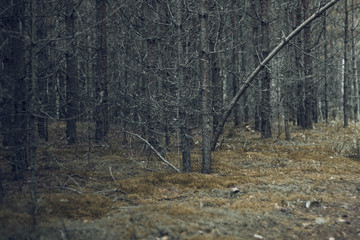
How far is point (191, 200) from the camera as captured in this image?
6047 millimetres

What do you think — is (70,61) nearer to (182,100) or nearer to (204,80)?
(182,100)

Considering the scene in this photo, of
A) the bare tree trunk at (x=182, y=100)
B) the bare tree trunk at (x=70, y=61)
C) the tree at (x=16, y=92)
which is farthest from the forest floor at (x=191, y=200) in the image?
the bare tree trunk at (x=70, y=61)

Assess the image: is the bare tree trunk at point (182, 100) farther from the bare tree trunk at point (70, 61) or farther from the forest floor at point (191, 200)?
the bare tree trunk at point (70, 61)

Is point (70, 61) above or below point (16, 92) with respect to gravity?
above

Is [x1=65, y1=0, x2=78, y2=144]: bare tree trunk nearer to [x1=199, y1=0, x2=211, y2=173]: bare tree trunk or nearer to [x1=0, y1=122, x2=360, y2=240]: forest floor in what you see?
[x1=0, y1=122, x2=360, y2=240]: forest floor

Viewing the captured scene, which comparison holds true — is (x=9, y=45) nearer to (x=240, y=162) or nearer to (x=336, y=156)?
(x=240, y=162)

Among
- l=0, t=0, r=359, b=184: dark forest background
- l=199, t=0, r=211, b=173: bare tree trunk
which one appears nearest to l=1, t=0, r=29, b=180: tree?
l=0, t=0, r=359, b=184: dark forest background

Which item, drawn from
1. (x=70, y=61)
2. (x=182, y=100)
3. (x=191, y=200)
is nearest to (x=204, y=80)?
(x=182, y=100)

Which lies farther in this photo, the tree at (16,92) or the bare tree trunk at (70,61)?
the bare tree trunk at (70,61)

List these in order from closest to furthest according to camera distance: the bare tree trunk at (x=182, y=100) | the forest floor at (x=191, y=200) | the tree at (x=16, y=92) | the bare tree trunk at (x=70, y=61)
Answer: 1. the forest floor at (x=191, y=200)
2. the tree at (x=16, y=92)
3. the bare tree trunk at (x=70, y=61)
4. the bare tree trunk at (x=182, y=100)

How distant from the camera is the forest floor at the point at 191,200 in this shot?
4281 mm

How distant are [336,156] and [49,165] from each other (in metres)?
8.73

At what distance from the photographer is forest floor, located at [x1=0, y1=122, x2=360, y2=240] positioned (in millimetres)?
4281

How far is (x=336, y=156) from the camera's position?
10.2 metres
